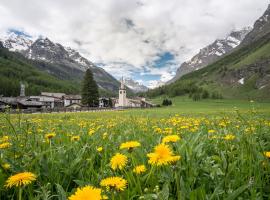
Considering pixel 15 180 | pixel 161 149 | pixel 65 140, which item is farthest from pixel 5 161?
pixel 65 140

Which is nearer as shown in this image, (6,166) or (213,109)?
(6,166)

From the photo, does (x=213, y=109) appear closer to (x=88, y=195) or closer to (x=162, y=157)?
(x=162, y=157)

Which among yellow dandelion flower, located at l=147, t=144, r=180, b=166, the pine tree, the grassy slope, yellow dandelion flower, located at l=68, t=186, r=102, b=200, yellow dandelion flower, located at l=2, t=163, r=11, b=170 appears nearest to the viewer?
yellow dandelion flower, located at l=68, t=186, r=102, b=200

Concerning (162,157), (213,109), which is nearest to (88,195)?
(162,157)

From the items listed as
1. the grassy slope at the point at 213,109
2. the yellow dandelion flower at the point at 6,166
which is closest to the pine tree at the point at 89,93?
the grassy slope at the point at 213,109

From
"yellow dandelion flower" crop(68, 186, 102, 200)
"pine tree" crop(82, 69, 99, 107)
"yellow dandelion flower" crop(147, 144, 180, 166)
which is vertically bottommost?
"yellow dandelion flower" crop(68, 186, 102, 200)

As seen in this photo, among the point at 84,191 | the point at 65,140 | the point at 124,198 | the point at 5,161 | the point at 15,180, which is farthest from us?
the point at 65,140

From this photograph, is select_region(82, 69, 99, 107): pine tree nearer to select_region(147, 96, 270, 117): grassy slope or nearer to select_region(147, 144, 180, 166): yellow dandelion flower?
select_region(147, 96, 270, 117): grassy slope

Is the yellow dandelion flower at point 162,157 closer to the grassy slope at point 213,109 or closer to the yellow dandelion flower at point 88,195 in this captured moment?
the yellow dandelion flower at point 88,195

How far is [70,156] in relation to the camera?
8.95 ft

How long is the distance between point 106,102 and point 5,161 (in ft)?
511

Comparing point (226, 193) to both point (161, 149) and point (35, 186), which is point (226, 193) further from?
point (35, 186)

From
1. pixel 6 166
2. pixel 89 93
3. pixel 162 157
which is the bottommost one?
pixel 6 166

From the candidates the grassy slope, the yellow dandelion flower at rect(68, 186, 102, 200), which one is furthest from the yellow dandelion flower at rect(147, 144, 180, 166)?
the grassy slope
